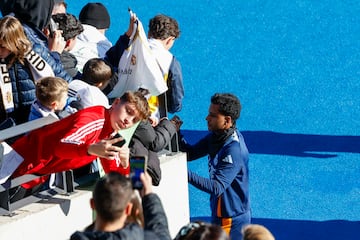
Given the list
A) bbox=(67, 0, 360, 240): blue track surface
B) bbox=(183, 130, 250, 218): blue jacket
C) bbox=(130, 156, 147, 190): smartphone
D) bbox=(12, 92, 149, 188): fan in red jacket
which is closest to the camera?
bbox=(130, 156, 147, 190): smartphone

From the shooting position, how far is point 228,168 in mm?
6473

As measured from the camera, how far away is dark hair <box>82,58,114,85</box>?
6496mm

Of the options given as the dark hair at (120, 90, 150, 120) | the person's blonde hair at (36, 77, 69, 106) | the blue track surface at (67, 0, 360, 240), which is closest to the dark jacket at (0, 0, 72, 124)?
the person's blonde hair at (36, 77, 69, 106)

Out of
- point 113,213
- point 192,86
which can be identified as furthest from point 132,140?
point 192,86

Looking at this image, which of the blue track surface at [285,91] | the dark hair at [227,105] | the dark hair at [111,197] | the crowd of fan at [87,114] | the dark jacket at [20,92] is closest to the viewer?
the dark hair at [111,197]

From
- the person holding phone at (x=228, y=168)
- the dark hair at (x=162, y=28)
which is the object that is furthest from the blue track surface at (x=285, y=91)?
the dark hair at (x=162, y=28)

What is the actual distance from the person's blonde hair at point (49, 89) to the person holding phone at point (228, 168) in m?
1.37

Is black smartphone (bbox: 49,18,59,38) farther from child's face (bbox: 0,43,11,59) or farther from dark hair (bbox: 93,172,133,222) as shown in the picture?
dark hair (bbox: 93,172,133,222)

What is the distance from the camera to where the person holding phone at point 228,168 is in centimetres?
650

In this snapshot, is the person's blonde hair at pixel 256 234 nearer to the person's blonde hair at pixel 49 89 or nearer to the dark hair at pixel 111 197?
the dark hair at pixel 111 197

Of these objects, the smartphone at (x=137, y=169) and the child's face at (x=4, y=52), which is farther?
the child's face at (x=4, y=52)

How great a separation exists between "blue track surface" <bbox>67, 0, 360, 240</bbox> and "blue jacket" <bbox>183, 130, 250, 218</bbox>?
1.32 metres

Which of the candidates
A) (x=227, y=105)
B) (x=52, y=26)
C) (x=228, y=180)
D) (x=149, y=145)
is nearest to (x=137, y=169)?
(x=149, y=145)

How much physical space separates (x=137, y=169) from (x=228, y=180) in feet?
6.16
